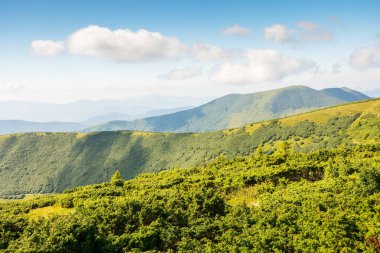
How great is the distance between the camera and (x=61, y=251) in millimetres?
33281

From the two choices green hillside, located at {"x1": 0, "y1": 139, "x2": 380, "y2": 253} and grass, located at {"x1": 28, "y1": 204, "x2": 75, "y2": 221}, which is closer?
green hillside, located at {"x1": 0, "y1": 139, "x2": 380, "y2": 253}

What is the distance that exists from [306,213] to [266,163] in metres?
54.5

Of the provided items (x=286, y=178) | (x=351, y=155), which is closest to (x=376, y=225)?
(x=286, y=178)

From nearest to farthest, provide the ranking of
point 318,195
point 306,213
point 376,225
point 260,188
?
point 376,225, point 306,213, point 318,195, point 260,188

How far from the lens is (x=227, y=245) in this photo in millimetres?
32781

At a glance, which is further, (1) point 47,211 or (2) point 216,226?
(1) point 47,211

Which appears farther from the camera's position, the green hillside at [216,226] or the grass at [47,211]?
the grass at [47,211]

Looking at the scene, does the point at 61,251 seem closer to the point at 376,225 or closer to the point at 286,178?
the point at 376,225

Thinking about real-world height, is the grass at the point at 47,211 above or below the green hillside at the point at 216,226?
below

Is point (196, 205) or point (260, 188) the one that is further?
point (260, 188)

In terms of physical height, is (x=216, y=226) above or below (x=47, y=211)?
above

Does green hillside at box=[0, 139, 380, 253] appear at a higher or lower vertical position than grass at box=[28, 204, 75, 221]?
higher

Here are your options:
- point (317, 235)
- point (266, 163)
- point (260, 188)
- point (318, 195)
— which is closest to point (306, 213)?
point (317, 235)

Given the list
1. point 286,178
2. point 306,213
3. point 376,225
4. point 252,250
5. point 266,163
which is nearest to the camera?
point 252,250
